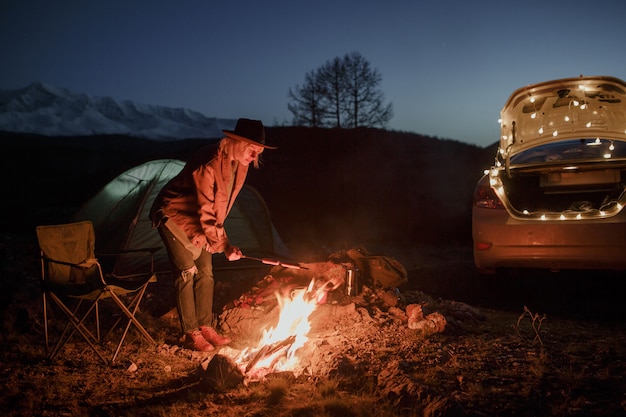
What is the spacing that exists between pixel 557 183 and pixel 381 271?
7.61ft

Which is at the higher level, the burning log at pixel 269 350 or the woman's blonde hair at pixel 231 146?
the woman's blonde hair at pixel 231 146

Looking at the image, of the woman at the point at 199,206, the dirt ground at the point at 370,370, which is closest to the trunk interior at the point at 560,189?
the dirt ground at the point at 370,370

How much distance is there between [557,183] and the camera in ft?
17.8

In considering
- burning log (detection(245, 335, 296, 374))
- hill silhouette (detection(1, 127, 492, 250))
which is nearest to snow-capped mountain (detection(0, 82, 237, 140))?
hill silhouette (detection(1, 127, 492, 250))

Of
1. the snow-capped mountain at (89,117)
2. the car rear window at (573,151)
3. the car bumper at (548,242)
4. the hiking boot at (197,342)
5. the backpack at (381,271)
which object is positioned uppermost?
the snow-capped mountain at (89,117)

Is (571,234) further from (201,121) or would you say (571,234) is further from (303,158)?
(201,121)

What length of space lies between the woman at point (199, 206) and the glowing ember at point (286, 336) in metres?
0.57

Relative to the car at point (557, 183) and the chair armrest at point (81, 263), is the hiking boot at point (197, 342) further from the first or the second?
the car at point (557, 183)

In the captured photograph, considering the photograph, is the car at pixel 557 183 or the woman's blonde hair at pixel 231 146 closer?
the woman's blonde hair at pixel 231 146

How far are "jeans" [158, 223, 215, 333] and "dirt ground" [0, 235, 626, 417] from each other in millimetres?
293

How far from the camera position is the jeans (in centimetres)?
389

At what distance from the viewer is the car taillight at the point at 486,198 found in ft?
15.9

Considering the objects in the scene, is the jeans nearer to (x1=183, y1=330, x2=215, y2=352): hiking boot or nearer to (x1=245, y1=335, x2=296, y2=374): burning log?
(x1=183, y1=330, x2=215, y2=352): hiking boot

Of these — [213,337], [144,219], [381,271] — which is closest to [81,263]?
[213,337]
